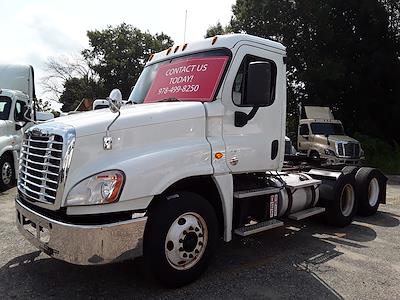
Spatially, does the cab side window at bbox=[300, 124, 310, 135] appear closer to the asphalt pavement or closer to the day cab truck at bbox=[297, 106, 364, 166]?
the day cab truck at bbox=[297, 106, 364, 166]

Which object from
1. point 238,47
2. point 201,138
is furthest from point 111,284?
point 238,47

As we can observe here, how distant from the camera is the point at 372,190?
329 inches

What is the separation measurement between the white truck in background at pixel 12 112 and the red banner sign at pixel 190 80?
203 inches

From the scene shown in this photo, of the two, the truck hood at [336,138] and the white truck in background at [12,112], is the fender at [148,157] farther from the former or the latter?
the truck hood at [336,138]

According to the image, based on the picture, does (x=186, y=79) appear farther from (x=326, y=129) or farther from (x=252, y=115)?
(x=326, y=129)

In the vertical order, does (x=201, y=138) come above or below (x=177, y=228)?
above

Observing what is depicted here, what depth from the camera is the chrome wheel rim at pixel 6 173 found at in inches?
396

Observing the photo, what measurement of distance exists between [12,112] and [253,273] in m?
8.64

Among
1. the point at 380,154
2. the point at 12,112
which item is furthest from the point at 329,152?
the point at 12,112

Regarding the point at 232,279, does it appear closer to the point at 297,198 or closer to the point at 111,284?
the point at 111,284

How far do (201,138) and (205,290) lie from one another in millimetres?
1607

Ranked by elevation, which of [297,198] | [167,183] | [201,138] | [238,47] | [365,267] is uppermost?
[238,47]

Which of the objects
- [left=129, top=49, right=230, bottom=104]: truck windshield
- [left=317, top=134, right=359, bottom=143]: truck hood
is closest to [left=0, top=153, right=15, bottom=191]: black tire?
[left=129, top=49, right=230, bottom=104]: truck windshield

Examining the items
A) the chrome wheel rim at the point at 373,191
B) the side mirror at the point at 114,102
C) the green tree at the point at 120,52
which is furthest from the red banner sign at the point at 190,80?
the green tree at the point at 120,52
